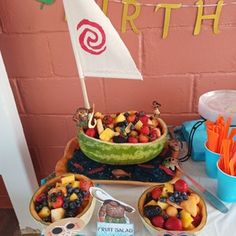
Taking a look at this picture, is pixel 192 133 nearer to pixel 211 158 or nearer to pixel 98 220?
pixel 211 158

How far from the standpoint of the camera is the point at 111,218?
571mm

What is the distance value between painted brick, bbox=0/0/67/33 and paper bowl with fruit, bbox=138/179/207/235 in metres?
0.53

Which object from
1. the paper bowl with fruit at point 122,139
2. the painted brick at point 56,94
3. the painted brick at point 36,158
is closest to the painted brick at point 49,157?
the painted brick at point 36,158

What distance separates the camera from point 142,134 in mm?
697

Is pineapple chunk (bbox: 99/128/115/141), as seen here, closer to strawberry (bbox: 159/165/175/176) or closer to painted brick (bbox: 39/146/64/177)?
strawberry (bbox: 159/165/175/176)

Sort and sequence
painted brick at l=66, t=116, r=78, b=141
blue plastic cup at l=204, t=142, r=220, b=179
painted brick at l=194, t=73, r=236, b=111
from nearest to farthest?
blue plastic cup at l=204, t=142, r=220, b=179
painted brick at l=194, t=73, r=236, b=111
painted brick at l=66, t=116, r=78, b=141

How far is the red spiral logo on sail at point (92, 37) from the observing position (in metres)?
0.60

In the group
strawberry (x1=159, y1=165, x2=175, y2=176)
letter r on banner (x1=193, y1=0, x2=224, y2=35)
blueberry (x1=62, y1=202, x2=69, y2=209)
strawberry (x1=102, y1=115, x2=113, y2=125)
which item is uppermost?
letter r on banner (x1=193, y1=0, x2=224, y2=35)

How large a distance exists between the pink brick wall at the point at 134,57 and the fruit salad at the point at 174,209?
1.31 ft

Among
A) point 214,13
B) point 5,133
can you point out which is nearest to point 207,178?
point 214,13

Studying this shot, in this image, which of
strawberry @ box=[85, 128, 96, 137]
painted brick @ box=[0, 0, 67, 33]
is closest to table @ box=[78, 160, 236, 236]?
strawberry @ box=[85, 128, 96, 137]

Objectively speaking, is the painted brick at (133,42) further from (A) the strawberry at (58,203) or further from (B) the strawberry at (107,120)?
(A) the strawberry at (58,203)

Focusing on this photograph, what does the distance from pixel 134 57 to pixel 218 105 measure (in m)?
0.27

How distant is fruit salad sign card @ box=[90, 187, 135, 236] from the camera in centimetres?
56
